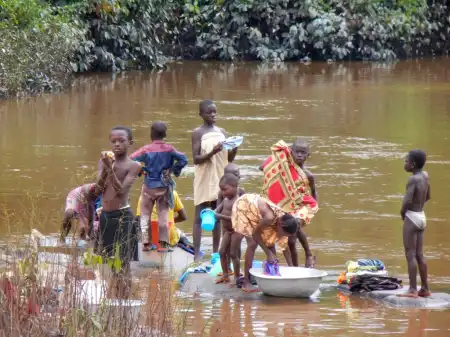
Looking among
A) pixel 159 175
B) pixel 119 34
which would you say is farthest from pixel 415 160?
pixel 119 34

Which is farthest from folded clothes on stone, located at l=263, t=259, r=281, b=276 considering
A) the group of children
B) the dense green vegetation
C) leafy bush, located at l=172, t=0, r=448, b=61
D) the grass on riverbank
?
leafy bush, located at l=172, t=0, r=448, b=61

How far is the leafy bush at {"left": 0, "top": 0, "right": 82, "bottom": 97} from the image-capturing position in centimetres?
1919

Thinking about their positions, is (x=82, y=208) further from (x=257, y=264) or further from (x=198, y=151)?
(x=257, y=264)

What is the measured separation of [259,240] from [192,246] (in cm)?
177

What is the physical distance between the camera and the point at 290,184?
8586 millimetres

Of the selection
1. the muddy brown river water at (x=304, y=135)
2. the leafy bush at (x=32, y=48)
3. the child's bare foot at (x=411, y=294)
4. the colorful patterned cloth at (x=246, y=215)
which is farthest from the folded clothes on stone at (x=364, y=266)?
the leafy bush at (x=32, y=48)

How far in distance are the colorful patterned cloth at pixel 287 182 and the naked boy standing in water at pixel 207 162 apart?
21.9 inches

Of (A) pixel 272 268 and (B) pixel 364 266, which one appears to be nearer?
(A) pixel 272 268

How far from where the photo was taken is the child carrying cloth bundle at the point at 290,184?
8.58 meters

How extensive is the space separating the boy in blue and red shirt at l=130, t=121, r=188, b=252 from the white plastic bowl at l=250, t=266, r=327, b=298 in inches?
61.8

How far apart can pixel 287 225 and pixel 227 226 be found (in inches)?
20.0

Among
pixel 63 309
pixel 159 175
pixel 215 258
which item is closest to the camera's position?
pixel 63 309

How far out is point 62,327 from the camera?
5211 mm

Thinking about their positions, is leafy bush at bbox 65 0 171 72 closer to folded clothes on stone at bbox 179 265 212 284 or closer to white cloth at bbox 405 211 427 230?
folded clothes on stone at bbox 179 265 212 284
